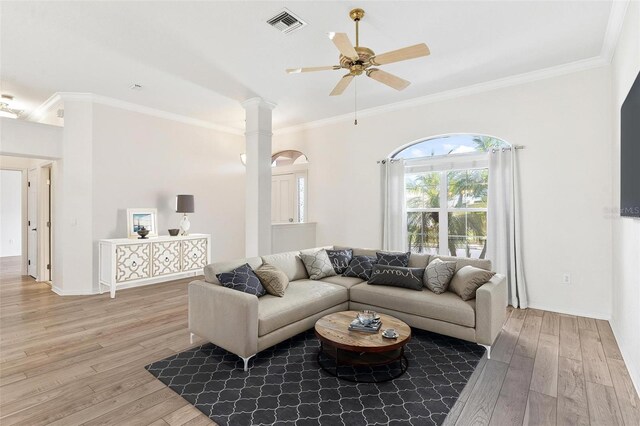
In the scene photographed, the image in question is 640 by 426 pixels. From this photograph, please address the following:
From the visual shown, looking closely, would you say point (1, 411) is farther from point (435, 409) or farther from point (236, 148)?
point (236, 148)

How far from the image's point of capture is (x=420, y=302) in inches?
127

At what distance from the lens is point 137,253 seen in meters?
5.04

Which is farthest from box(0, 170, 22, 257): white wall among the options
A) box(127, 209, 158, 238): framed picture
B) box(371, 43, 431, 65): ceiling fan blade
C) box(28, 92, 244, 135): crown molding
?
box(371, 43, 431, 65): ceiling fan blade

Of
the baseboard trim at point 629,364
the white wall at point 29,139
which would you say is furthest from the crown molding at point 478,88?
the white wall at point 29,139

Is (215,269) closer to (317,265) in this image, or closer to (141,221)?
(317,265)

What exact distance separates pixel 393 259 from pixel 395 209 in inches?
62.0

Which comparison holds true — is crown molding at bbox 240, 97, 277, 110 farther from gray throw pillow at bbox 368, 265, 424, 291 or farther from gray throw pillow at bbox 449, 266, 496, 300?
gray throw pillow at bbox 449, 266, 496, 300

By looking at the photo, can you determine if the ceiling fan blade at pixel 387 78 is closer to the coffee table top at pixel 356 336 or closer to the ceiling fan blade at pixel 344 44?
the ceiling fan blade at pixel 344 44

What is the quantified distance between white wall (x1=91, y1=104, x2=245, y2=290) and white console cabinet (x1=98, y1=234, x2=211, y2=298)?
40 centimetres

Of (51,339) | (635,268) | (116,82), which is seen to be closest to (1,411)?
(51,339)

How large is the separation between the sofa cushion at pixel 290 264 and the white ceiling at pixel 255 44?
2.35 meters

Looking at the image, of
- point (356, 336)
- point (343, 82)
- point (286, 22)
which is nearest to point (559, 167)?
point (343, 82)

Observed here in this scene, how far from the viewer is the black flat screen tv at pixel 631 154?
7.30 feet

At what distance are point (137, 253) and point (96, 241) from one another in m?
0.69
